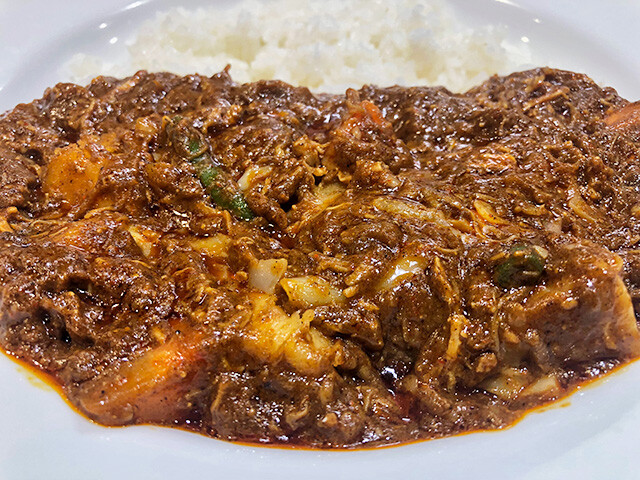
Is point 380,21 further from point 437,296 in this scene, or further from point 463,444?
point 463,444

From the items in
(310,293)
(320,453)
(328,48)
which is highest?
(328,48)

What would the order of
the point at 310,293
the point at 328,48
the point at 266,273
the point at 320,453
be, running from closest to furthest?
the point at 320,453 → the point at 310,293 → the point at 266,273 → the point at 328,48

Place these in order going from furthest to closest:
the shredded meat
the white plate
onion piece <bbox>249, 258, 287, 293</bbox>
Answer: onion piece <bbox>249, 258, 287, 293</bbox>
the shredded meat
the white plate

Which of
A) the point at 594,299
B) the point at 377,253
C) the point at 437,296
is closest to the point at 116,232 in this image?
the point at 377,253

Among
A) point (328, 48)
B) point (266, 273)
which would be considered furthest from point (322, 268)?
point (328, 48)

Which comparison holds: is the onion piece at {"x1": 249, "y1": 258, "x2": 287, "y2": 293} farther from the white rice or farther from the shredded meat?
the white rice

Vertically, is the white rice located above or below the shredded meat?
above

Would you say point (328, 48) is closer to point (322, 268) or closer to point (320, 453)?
point (322, 268)

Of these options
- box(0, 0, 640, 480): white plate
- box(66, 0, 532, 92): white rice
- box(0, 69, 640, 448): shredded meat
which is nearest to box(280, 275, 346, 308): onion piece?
box(0, 69, 640, 448): shredded meat
